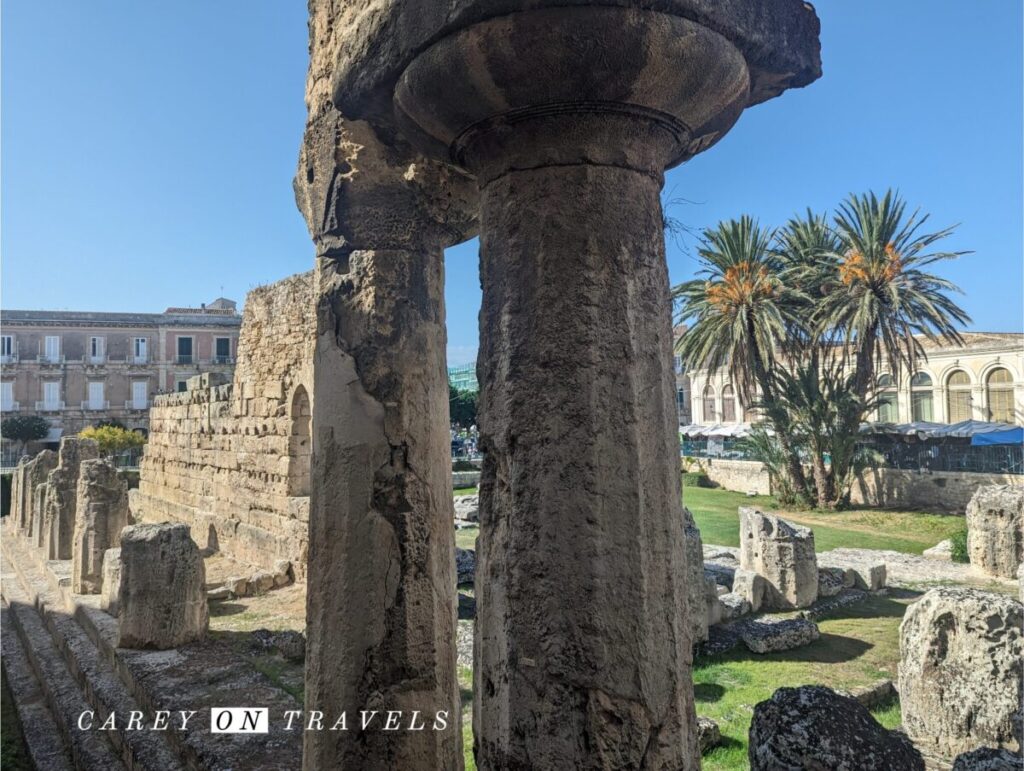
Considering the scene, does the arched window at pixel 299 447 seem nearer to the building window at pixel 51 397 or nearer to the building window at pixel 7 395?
the building window at pixel 51 397

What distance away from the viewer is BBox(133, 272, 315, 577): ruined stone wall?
9703 millimetres

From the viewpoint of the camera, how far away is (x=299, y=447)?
32.0 feet

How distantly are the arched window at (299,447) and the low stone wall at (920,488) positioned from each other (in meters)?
17.2

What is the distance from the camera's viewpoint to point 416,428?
3.01 m

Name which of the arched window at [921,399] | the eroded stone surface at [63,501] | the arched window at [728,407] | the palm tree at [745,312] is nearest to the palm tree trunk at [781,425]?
the palm tree at [745,312]

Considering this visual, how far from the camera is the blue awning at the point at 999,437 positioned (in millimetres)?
23000

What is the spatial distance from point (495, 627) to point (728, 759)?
3822mm

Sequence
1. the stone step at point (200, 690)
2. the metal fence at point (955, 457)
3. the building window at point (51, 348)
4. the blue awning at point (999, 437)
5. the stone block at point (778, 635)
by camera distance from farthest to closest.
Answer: the building window at point (51, 348) < the blue awning at point (999, 437) < the metal fence at point (955, 457) < the stone block at point (778, 635) < the stone step at point (200, 690)

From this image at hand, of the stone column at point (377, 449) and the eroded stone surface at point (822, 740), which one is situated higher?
the stone column at point (377, 449)

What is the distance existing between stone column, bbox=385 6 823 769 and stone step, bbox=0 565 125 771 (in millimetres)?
4388

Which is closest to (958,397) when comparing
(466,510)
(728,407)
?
(728,407)

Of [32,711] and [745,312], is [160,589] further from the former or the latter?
[745,312]

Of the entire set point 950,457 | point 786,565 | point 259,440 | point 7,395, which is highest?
point 7,395

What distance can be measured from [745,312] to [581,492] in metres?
21.1
